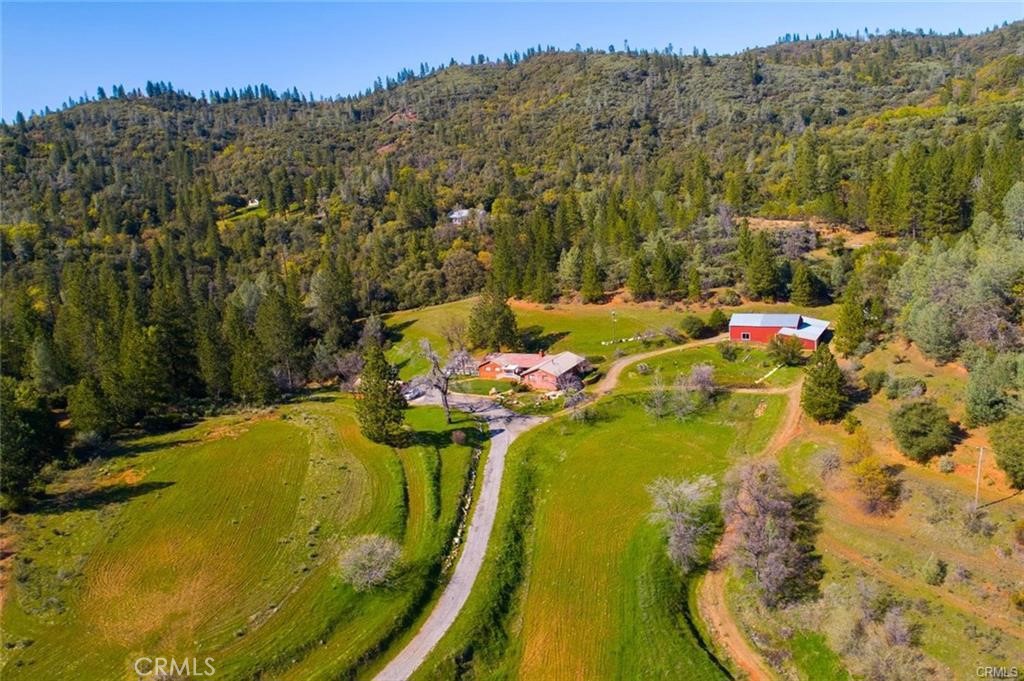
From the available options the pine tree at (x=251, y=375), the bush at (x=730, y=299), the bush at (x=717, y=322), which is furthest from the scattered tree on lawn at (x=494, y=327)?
the bush at (x=730, y=299)

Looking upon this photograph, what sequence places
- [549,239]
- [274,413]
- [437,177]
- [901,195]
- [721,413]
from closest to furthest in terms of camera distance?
[721,413], [274,413], [901,195], [549,239], [437,177]

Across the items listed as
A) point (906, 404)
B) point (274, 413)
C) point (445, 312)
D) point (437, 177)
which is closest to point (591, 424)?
point (906, 404)

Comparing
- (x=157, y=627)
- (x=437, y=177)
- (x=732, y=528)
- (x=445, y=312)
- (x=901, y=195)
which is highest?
(x=437, y=177)

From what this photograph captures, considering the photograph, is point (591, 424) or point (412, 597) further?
point (591, 424)

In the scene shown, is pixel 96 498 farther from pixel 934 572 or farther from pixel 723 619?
pixel 934 572

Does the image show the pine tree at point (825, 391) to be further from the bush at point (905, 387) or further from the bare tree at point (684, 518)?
the bare tree at point (684, 518)

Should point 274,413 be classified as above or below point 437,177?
below

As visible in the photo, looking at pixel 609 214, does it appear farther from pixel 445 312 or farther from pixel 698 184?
pixel 445 312

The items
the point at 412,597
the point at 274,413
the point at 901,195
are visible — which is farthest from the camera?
the point at 901,195
